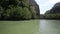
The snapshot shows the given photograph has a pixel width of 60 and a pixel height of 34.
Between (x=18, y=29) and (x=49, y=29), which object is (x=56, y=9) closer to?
(x=49, y=29)

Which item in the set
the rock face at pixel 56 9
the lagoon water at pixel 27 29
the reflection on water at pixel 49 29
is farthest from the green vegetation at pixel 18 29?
the rock face at pixel 56 9

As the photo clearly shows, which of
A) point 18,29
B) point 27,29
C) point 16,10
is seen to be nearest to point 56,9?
point 16,10

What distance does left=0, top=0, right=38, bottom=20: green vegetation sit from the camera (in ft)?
31.6

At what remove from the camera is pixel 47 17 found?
10781mm

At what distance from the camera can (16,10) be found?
1001 centimetres

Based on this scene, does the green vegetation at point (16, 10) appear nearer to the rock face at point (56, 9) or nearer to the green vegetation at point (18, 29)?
the rock face at point (56, 9)

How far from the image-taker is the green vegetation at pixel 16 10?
962 cm

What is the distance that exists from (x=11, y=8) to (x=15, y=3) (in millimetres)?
504

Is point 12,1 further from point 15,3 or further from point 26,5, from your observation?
point 26,5

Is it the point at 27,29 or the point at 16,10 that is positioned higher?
the point at 16,10

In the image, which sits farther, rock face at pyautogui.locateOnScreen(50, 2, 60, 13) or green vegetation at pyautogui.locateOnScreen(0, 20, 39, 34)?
rock face at pyautogui.locateOnScreen(50, 2, 60, 13)

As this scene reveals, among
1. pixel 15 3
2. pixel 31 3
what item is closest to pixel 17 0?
pixel 15 3

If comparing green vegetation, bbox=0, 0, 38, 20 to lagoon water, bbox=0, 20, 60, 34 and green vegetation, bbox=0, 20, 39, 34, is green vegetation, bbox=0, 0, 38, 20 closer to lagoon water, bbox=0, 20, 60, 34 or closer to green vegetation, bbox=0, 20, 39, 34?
lagoon water, bbox=0, 20, 60, 34

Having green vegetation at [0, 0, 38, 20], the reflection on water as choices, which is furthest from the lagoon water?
green vegetation at [0, 0, 38, 20]
